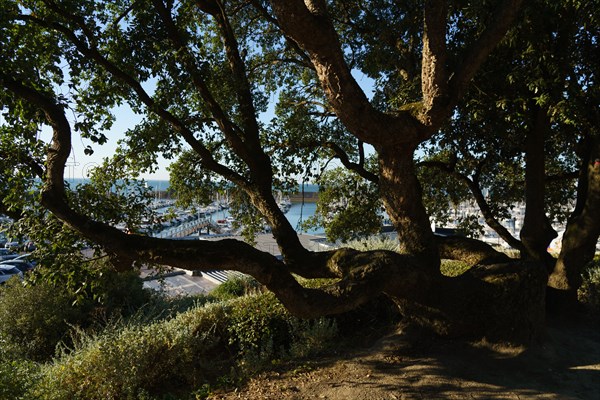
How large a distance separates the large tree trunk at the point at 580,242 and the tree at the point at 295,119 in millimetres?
1276

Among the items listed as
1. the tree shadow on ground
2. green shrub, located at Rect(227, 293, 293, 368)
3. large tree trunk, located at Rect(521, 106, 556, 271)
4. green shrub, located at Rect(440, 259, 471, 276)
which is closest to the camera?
the tree shadow on ground

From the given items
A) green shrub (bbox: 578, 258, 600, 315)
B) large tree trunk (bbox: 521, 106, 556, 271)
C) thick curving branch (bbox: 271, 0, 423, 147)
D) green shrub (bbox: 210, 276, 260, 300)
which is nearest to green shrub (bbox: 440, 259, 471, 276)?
large tree trunk (bbox: 521, 106, 556, 271)

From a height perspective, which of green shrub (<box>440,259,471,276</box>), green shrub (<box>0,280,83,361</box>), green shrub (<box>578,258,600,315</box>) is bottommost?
green shrub (<box>0,280,83,361</box>)

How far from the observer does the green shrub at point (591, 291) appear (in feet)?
22.1

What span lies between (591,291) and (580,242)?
3.71ft

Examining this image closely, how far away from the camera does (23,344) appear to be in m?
8.84

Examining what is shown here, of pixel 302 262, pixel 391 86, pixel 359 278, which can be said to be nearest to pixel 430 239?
pixel 359 278

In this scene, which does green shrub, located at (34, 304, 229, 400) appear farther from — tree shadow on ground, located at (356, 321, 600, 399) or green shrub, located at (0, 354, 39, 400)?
tree shadow on ground, located at (356, 321, 600, 399)

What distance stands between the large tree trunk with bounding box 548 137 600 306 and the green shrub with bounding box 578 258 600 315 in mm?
459

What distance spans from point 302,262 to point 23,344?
22.4 ft

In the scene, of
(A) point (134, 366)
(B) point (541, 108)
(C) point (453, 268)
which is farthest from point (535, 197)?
(A) point (134, 366)

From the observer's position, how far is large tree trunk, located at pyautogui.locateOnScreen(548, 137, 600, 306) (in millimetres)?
6301

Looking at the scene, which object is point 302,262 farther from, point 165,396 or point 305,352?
point 165,396

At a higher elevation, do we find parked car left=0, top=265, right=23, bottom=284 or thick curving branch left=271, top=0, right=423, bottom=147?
thick curving branch left=271, top=0, right=423, bottom=147
